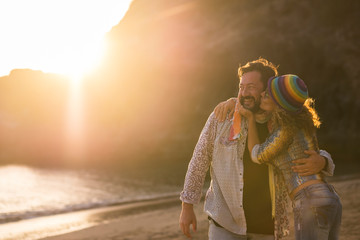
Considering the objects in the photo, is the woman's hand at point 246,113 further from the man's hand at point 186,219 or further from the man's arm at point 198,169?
the man's hand at point 186,219

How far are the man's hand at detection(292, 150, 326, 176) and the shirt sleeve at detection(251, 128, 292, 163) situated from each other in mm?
152

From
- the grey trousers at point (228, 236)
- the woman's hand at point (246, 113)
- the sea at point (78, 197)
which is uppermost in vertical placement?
the woman's hand at point (246, 113)

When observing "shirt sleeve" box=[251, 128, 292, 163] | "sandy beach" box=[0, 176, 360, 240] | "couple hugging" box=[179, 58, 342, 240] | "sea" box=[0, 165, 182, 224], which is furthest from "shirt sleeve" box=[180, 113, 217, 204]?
"sea" box=[0, 165, 182, 224]

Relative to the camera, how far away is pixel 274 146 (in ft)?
8.89

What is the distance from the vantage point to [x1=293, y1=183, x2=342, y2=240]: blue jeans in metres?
2.56

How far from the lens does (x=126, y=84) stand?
51.1 m

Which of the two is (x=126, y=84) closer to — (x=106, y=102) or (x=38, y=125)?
(x=106, y=102)

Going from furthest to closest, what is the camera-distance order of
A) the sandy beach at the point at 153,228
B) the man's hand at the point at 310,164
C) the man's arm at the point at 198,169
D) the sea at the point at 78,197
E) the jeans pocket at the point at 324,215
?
the sea at the point at 78,197
the sandy beach at the point at 153,228
the man's arm at the point at 198,169
the man's hand at the point at 310,164
the jeans pocket at the point at 324,215

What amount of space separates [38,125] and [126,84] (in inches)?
1196

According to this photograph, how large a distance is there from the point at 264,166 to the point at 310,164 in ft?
1.37

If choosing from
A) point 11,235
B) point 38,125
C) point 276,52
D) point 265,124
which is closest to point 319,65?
point 276,52

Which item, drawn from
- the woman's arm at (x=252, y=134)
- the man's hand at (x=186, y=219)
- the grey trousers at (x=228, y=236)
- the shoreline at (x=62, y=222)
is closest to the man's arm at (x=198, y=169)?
the man's hand at (x=186, y=219)

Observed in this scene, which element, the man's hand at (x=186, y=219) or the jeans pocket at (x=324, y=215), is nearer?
the jeans pocket at (x=324, y=215)

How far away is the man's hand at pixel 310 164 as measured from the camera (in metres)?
2.67
